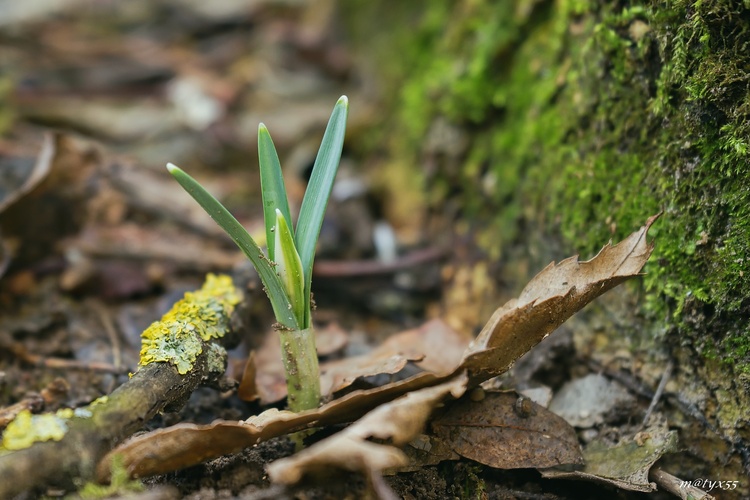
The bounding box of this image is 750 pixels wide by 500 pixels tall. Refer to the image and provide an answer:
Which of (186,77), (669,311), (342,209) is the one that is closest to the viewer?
(669,311)

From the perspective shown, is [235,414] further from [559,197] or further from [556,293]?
[559,197]

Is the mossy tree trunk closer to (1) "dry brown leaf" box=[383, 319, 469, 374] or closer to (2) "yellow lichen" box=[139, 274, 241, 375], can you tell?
(1) "dry brown leaf" box=[383, 319, 469, 374]

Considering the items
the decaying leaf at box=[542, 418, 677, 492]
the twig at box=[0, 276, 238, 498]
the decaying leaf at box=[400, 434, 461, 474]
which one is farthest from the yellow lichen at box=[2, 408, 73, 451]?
the decaying leaf at box=[542, 418, 677, 492]

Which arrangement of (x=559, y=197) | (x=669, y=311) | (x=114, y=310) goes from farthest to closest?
(x=114, y=310), (x=559, y=197), (x=669, y=311)

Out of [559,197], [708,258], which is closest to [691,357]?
[708,258]

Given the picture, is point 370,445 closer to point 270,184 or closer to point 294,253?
point 294,253

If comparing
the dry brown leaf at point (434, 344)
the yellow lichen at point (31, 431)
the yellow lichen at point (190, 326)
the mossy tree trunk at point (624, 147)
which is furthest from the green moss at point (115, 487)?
the mossy tree trunk at point (624, 147)
